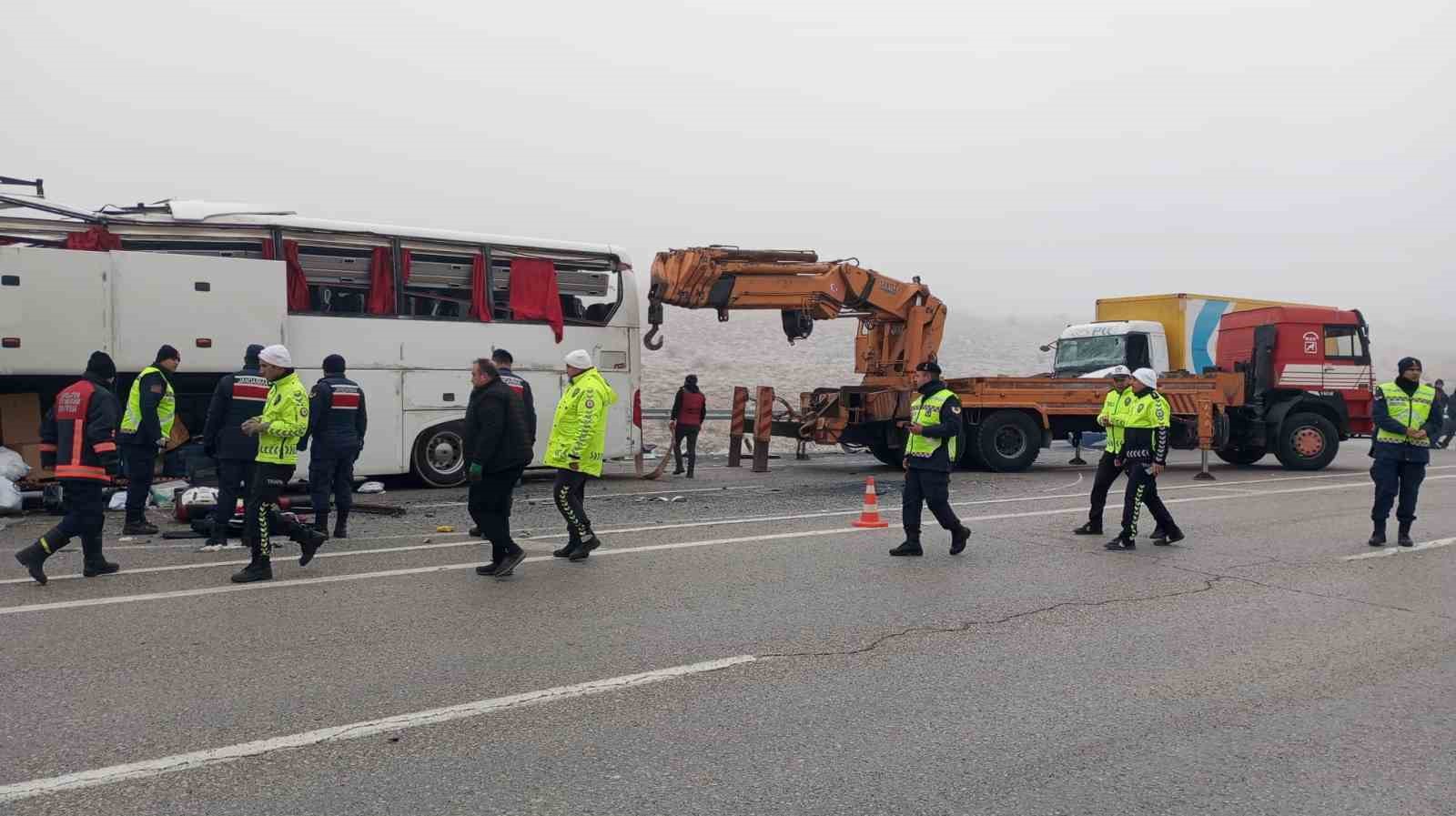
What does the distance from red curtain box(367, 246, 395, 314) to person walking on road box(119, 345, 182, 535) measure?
3.64 metres

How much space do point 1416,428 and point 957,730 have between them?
7422 millimetres

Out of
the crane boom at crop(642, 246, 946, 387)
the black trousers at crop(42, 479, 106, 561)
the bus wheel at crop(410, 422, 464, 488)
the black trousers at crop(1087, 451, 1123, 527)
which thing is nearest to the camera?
the black trousers at crop(42, 479, 106, 561)

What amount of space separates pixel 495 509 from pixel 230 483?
222 centimetres

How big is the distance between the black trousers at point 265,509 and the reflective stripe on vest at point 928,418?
16.1 ft

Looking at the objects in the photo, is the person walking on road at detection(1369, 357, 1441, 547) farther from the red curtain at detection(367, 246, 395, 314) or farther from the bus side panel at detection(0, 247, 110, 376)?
the bus side panel at detection(0, 247, 110, 376)

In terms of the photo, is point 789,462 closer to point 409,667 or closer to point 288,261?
point 288,261

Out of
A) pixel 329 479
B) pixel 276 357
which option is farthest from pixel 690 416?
pixel 276 357

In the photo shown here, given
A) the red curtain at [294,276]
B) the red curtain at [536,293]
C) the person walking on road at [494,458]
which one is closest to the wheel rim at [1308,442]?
the red curtain at [536,293]

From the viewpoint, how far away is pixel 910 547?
8.70m

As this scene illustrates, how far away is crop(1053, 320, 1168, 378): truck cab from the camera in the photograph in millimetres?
19250

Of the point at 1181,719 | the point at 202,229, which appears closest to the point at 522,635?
the point at 1181,719

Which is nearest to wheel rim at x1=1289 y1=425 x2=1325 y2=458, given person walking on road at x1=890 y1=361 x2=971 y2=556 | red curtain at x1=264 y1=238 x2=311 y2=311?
person walking on road at x1=890 y1=361 x2=971 y2=556

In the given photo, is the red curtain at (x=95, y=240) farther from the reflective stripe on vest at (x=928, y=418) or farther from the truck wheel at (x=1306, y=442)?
the truck wheel at (x=1306, y=442)

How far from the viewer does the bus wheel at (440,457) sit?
44.9ft
